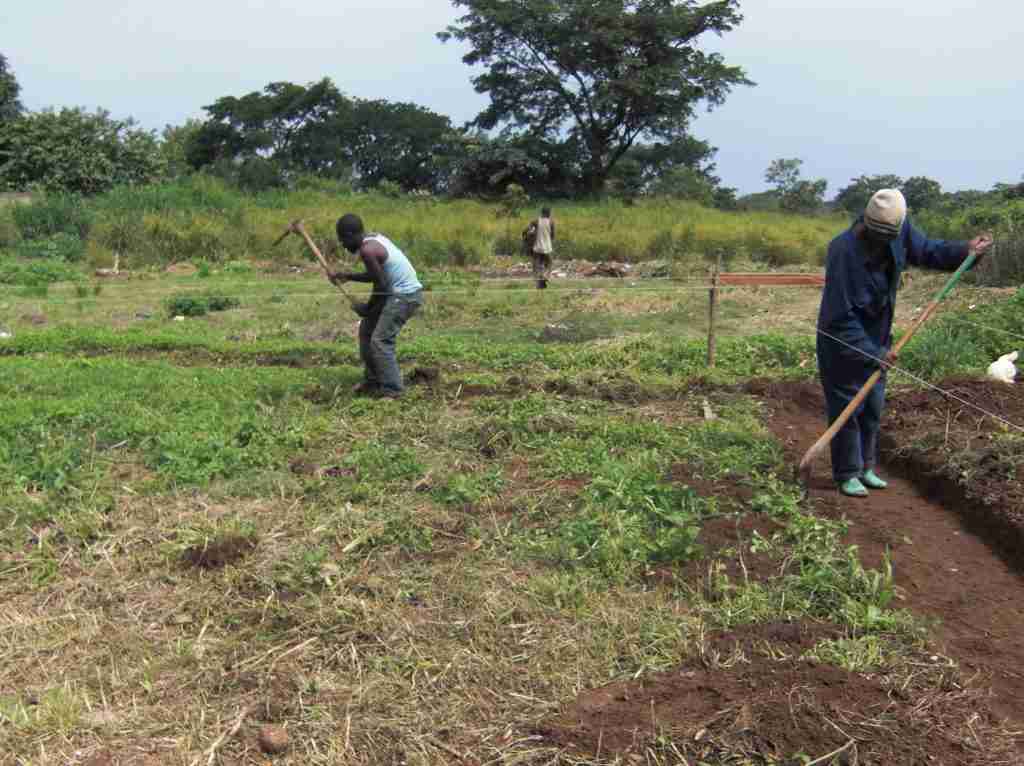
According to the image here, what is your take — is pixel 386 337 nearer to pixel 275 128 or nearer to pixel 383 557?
pixel 383 557

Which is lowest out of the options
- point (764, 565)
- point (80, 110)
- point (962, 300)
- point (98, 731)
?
point (98, 731)

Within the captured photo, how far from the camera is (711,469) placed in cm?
506

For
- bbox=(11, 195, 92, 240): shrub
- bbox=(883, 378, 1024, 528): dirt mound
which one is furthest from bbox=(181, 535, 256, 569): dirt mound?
bbox=(11, 195, 92, 240): shrub

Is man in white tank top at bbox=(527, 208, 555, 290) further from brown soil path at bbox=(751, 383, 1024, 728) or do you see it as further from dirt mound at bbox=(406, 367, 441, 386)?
brown soil path at bbox=(751, 383, 1024, 728)

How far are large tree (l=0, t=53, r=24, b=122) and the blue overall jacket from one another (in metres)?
27.2

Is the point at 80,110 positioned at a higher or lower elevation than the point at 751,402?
higher

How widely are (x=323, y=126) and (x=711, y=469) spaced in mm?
31098

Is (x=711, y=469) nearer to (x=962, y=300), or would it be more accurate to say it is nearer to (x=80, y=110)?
(x=962, y=300)

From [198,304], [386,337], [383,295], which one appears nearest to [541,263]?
[198,304]

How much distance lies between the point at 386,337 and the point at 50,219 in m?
13.9

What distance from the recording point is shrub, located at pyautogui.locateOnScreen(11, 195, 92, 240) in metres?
17.5

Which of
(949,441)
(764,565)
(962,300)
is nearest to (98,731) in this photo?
(764,565)

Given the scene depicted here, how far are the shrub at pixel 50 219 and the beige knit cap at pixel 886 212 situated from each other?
53.8 feet

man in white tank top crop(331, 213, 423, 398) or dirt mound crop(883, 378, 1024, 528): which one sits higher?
man in white tank top crop(331, 213, 423, 398)
